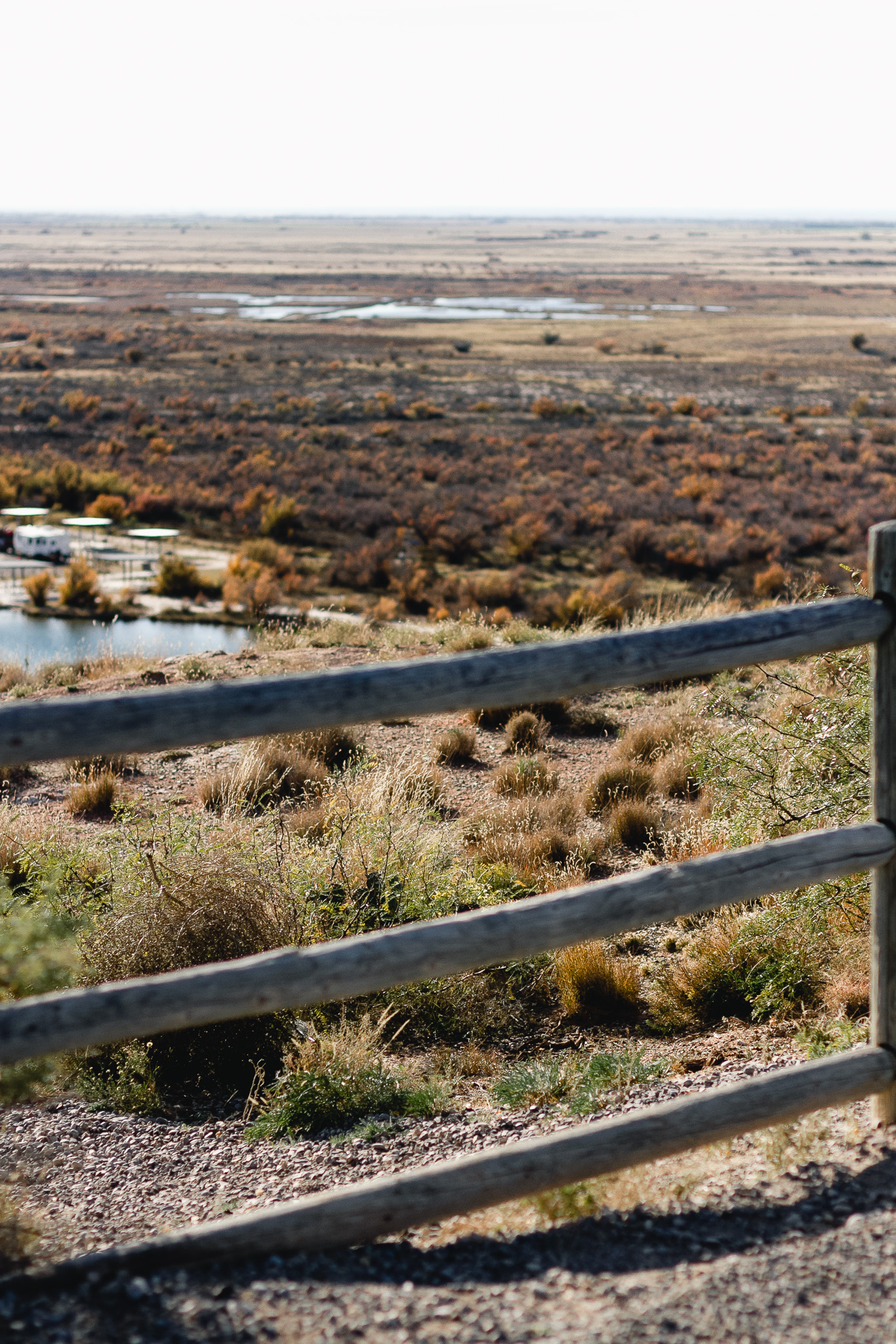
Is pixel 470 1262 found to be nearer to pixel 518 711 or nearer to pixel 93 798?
pixel 93 798

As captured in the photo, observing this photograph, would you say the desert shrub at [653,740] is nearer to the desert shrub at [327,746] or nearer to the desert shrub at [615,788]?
the desert shrub at [615,788]

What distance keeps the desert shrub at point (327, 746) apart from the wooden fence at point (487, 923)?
622 centimetres

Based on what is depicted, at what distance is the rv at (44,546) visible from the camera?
24.7m

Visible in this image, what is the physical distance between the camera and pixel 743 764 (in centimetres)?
502

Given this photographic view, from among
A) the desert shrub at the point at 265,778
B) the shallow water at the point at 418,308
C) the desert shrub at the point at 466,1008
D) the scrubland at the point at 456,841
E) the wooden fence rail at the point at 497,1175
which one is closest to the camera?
the wooden fence rail at the point at 497,1175

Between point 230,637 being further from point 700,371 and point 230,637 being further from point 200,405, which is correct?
point 700,371

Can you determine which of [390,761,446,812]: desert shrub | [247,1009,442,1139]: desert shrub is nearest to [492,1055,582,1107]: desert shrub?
[247,1009,442,1139]: desert shrub

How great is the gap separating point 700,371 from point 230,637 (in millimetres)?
42987

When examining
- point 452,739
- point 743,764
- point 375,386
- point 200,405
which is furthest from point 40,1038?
point 375,386

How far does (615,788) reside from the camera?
798 cm

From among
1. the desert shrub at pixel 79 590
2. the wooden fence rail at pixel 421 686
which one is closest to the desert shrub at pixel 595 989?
the wooden fence rail at pixel 421 686

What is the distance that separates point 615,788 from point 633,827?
2.69 ft

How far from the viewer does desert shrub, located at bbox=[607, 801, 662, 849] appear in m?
7.10

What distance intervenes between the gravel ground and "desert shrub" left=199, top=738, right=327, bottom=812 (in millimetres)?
4202
